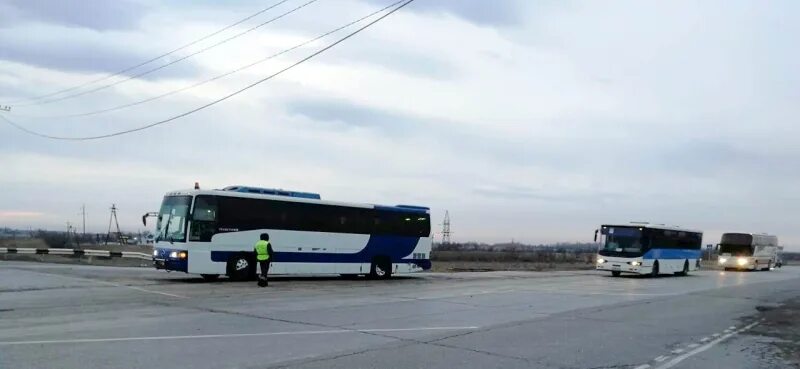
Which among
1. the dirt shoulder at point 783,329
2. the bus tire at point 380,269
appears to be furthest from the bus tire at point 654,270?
the bus tire at point 380,269

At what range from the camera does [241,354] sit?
909 cm

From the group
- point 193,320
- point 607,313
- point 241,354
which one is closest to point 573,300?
point 607,313

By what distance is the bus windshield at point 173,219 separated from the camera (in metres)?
22.6

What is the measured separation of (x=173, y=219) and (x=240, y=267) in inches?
109

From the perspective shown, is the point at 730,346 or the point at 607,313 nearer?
the point at 730,346

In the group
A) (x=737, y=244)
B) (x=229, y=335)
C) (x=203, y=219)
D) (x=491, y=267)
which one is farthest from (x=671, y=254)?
(x=229, y=335)

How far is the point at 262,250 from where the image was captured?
2211cm

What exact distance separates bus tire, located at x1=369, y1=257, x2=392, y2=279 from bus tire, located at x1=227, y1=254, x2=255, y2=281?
598cm

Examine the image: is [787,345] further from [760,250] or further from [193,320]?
[760,250]

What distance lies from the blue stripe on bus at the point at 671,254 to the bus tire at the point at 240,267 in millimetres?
22880

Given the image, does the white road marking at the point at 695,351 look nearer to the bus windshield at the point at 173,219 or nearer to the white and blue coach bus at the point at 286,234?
the white and blue coach bus at the point at 286,234

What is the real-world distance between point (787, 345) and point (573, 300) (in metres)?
8.04

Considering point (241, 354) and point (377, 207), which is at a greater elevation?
point (377, 207)

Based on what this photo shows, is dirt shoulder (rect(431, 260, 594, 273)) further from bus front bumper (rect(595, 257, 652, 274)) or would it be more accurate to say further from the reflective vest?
the reflective vest
